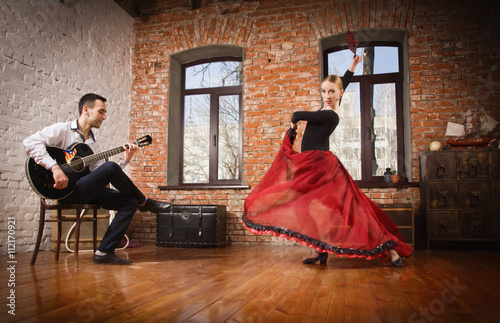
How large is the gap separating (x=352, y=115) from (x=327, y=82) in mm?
2370

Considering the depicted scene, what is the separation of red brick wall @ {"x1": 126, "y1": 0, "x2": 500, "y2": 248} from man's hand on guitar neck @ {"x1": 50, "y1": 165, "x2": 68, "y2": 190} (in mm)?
2651

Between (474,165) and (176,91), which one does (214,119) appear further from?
(474,165)

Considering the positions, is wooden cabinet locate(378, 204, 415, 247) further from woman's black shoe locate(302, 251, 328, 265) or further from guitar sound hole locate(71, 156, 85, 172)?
guitar sound hole locate(71, 156, 85, 172)

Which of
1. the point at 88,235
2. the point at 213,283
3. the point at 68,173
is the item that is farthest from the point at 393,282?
the point at 88,235

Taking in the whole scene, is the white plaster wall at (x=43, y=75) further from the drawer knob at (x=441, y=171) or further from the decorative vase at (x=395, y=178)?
the drawer knob at (x=441, y=171)

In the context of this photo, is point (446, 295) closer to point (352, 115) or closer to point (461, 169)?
point (461, 169)

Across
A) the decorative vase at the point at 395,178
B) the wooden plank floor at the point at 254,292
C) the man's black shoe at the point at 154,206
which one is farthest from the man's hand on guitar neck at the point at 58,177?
the decorative vase at the point at 395,178

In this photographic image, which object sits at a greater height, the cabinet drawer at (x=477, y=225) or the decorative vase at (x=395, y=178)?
the decorative vase at (x=395, y=178)

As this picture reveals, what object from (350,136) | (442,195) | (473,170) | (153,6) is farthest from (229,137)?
(473,170)

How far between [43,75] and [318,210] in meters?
3.34

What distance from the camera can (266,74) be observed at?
202 inches

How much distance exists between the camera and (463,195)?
408 centimetres

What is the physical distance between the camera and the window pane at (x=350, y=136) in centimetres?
504

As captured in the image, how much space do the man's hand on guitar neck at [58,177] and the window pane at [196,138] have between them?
3053mm
